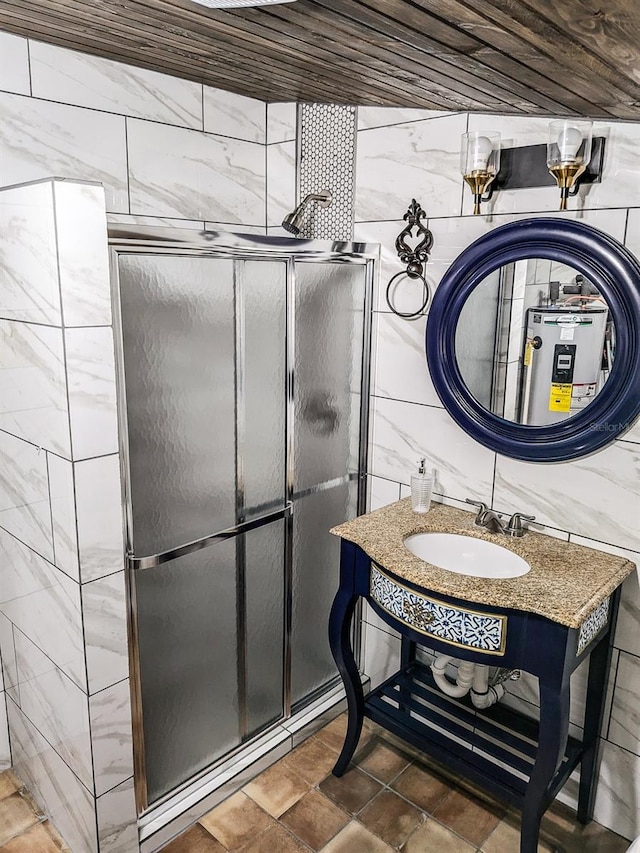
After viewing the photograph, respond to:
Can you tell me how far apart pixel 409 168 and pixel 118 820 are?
224cm

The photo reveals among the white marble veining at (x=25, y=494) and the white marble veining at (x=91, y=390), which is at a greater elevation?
the white marble veining at (x=91, y=390)

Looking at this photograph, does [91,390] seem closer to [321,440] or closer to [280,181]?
[321,440]

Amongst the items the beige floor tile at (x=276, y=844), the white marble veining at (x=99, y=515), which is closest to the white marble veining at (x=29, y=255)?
the white marble veining at (x=99, y=515)

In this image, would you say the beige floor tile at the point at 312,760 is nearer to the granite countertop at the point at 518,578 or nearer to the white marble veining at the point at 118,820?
the white marble veining at the point at 118,820

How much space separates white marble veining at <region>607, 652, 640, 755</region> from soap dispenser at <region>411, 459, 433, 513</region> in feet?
2.47

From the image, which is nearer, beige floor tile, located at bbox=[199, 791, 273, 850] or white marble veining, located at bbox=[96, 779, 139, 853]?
white marble veining, located at bbox=[96, 779, 139, 853]

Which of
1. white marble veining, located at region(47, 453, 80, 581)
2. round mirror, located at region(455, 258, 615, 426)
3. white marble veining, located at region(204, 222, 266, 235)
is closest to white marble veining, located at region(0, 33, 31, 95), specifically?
white marble veining, located at region(204, 222, 266, 235)

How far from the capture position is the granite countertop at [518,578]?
5.64 ft

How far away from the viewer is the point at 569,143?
5.91 feet

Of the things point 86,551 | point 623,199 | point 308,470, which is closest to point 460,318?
point 623,199

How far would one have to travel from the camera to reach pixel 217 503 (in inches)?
83.0

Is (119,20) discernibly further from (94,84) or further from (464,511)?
(464,511)

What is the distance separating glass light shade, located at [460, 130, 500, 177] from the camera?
199cm

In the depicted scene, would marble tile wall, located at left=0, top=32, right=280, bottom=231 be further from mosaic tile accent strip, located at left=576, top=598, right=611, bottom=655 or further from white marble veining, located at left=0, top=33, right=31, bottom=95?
mosaic tile accent strip, located at left=576, top=598, right=611, bottom=655
